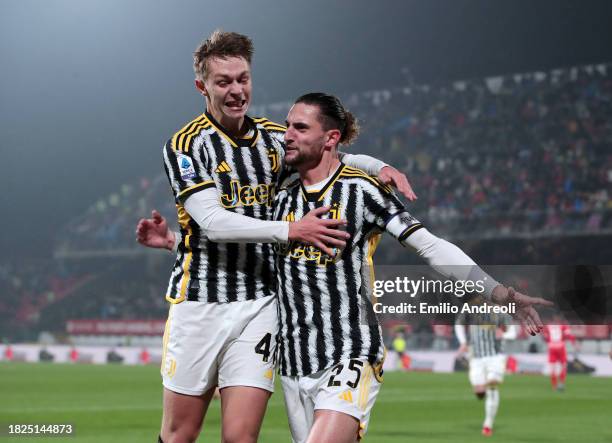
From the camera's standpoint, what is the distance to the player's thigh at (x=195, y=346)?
17.1ft

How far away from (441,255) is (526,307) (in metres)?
0.46

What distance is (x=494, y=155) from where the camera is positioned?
3275 centimetres

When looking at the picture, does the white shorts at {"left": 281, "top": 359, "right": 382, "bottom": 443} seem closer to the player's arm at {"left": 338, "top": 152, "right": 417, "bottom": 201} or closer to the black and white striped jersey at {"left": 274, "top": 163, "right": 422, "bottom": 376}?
the black and white striped jersey at {"left": 274, "top": 163, "right": 422, "bottom": 376}

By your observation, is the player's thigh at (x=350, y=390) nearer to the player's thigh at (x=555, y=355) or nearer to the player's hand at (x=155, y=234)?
the player's hand at (x=155, y=234)

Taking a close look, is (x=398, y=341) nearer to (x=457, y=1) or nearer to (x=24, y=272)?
(x=457, y=1)

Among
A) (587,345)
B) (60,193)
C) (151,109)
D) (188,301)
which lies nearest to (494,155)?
(587,345)

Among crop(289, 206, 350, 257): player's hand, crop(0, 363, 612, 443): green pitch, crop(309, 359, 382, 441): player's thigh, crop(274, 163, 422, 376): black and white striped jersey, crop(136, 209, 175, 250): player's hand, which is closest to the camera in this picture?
crop(289, 206, 350, 257): player's hand

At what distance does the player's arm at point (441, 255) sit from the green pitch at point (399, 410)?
25.4 ft

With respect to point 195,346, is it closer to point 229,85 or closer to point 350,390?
point 350,390

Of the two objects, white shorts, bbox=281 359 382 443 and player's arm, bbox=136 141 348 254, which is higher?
player's arm, bbox=136 141 348 254

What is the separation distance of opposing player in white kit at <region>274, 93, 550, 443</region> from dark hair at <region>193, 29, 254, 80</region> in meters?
0.43

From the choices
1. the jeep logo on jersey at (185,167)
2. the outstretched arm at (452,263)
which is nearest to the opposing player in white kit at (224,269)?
the jeep logo on jersey at (185,167)

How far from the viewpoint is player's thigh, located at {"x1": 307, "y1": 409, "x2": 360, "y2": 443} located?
474cm

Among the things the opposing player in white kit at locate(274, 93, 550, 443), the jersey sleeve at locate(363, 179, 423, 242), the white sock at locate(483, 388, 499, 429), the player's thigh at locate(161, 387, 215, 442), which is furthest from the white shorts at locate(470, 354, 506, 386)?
the jersey sleeve at locate(363, 179, 423, 242)
